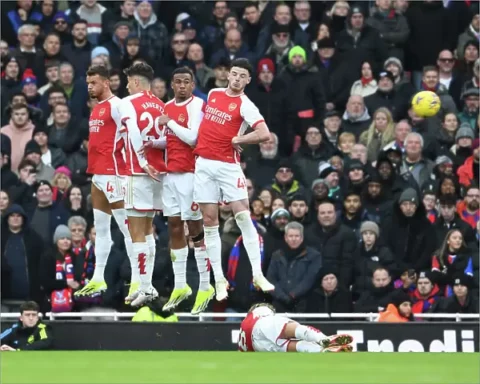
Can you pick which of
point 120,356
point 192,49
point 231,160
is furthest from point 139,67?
point 192,49

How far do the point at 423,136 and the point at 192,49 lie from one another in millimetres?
3864

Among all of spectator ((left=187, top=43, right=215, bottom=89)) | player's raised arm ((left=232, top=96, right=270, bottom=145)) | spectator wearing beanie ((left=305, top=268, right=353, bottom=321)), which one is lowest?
spectator wearing beanie ((left=305, top=268, right=353, bottom=321))

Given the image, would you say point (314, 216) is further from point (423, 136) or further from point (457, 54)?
point (457, 54)

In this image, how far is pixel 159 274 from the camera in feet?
72.5

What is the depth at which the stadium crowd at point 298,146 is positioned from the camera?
22.2 meters

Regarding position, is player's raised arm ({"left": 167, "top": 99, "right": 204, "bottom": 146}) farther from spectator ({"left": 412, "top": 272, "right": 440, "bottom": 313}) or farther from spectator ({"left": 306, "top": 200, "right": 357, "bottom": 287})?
spectator ({"left": 412, "top": 272, "right": 440, "bottom": 313})

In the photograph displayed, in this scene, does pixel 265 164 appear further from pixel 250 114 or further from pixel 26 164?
pixel 250 114

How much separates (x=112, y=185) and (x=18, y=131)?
5.99 meters

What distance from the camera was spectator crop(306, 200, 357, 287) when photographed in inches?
878

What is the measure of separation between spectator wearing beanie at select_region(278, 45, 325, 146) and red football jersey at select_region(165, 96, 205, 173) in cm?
619

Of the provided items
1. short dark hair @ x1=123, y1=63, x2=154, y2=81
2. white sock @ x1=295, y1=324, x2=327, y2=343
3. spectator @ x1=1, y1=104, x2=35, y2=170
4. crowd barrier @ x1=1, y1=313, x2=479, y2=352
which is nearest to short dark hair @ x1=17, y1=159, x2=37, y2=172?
spectator @ x1=1, y1=104, x2=35, y2=170

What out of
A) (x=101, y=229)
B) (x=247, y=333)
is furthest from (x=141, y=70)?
(x=247, y=333)

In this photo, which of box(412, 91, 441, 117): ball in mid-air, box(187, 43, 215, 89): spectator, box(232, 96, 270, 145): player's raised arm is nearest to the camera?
box(232, 96, 270, 145): player's raised arm

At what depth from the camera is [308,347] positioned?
19.4 metres
